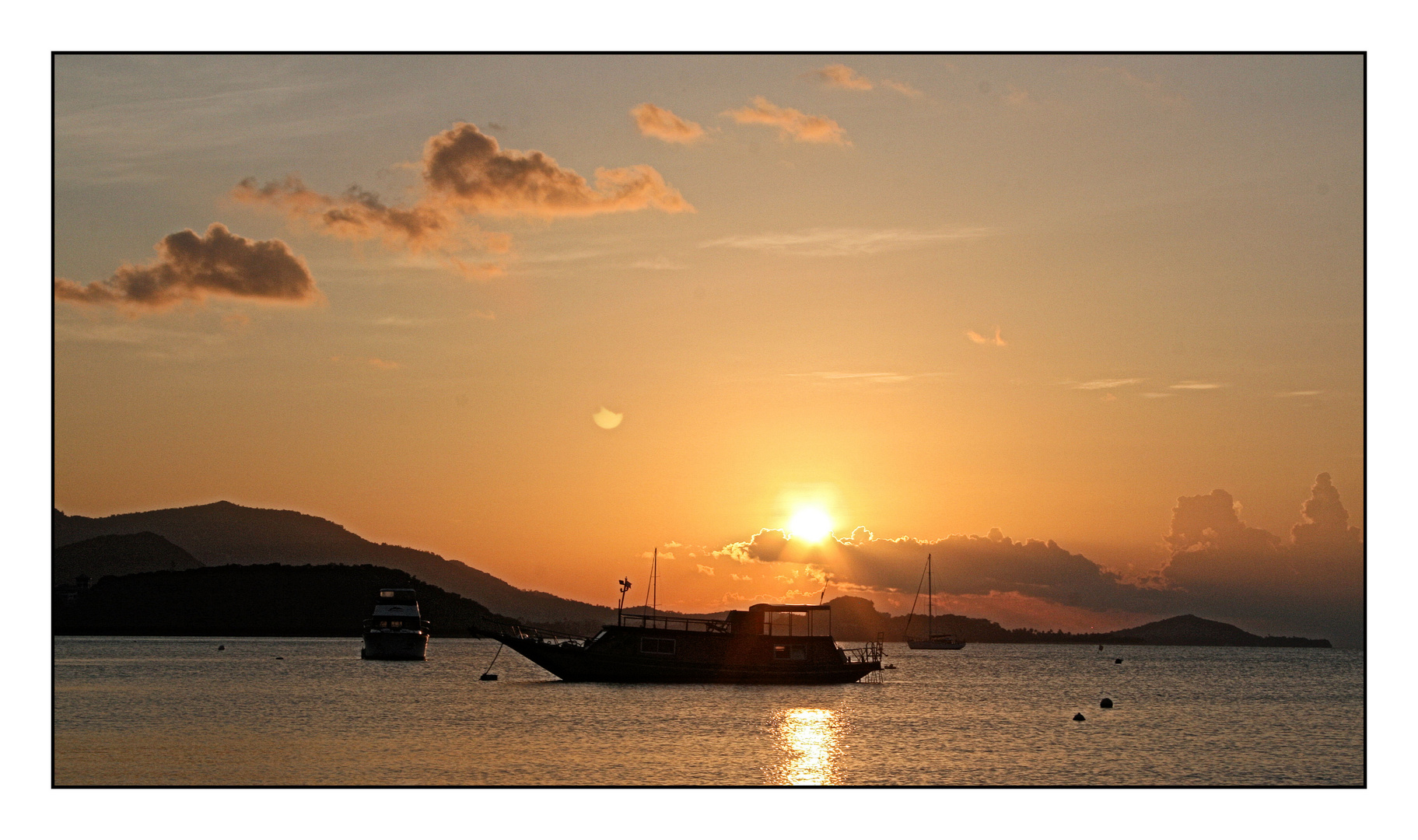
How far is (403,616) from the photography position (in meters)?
141

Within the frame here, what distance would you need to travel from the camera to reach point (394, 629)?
14038 centimetres

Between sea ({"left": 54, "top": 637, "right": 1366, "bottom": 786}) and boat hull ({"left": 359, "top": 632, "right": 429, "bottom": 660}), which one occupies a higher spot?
sea ({"left": 54, "top": 637, "right": 1366, "bottom": 786})

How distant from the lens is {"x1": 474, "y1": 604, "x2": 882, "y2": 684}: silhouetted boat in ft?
283

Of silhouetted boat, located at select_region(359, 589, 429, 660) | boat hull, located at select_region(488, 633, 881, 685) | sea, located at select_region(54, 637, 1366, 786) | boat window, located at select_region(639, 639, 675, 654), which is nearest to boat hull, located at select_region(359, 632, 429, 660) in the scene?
silhouetted boat, located at select_region(359, 589, 429, 660)

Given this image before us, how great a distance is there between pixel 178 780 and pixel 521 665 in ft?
332

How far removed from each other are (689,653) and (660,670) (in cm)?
219

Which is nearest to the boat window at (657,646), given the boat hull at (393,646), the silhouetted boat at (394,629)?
the silhouetted boat at (394,629)

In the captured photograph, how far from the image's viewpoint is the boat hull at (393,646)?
141 metres

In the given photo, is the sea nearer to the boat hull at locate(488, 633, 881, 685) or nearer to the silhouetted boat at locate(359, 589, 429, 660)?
the boat hull at locate(488, 633, 881, 685)

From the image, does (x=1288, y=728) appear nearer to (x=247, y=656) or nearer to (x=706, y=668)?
(x=706, y=668)

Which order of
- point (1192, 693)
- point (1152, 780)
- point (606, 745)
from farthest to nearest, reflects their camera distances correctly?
point (1192, 693) → point (606, 745) → point (1152, 780)

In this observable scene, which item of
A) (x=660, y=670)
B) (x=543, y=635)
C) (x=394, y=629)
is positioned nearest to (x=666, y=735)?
(x=660, y=670)

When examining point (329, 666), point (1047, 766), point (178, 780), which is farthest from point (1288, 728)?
point (329, 666)

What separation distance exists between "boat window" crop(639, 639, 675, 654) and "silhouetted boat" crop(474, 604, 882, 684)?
0.05 meters
